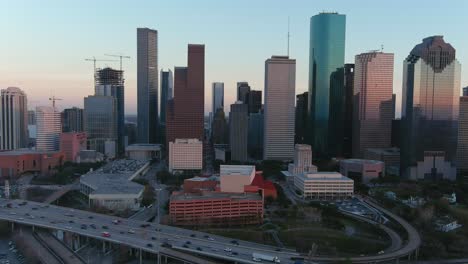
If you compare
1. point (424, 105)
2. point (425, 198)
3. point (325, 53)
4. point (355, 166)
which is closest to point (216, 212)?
point (425, 198)

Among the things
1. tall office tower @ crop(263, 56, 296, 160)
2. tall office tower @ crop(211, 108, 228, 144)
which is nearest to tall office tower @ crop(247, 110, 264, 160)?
tall office tower @ crop(211, 108, 228, 144)

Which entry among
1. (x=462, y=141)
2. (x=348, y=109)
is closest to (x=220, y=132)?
(x=348, y=109)

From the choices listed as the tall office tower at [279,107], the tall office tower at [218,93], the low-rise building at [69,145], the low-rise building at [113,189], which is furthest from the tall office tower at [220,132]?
the low-rise building at [113,189]

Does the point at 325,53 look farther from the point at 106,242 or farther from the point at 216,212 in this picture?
the point at 106,242

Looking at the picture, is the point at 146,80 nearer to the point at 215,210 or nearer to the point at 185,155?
the point at 185,155

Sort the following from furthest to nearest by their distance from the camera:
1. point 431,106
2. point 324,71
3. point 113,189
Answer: point 324,71, point 431,106, point 113,189

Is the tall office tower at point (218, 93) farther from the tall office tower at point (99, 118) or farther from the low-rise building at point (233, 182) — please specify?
the low-rise building at point (233, 182)
